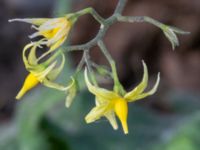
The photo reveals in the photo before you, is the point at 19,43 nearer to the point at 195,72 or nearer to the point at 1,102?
the point at 1,102

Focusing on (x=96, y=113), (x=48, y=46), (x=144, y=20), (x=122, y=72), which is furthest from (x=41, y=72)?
(x=122, y=72)

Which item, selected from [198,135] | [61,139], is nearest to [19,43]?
[61,139]

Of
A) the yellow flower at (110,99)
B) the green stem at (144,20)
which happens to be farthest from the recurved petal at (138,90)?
the green stem at (144,20)

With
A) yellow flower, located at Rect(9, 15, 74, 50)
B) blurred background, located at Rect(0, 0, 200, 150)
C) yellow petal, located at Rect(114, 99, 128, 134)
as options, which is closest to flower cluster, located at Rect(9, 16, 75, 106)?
yellow flower, located at Rect(9, 15, 74, 50)

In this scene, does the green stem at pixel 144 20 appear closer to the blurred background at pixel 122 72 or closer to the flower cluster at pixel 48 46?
the flower cluster at pixel 48 46

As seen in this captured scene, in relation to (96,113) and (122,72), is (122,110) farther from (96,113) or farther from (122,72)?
(122,72)

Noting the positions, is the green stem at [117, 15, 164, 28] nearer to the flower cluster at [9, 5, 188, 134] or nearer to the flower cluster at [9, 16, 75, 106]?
the flower cluster at [9, 5, 188, 134]
